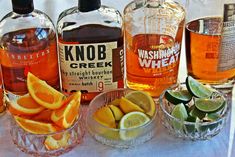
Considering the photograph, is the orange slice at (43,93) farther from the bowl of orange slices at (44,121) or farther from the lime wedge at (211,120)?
the lime wedge at (211,120)

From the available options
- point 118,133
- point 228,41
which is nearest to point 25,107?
point 118,133

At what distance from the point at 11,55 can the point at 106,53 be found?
0.46ft

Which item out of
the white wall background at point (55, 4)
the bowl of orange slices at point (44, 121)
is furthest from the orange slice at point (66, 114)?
the white wall background at point (55, 4)

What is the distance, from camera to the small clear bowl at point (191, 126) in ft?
2.37

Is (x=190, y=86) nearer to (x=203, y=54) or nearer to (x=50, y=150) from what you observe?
(x=203, y=54)

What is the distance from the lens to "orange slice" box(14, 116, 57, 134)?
700mm

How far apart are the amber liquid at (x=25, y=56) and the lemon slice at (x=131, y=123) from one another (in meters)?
0.15

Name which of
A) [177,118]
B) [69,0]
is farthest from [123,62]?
[69,0]

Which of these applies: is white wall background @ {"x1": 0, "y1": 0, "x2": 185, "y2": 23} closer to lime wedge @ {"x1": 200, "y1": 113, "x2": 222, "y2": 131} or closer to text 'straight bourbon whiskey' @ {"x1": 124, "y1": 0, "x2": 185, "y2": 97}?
text 'straight bourbon whiskey' @ {"x1": 124, "y1": 0, "x2": 185, "y2": 97}

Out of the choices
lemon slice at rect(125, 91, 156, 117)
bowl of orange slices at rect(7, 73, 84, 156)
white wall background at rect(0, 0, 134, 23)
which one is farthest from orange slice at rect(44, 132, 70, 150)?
white wall background at rect(0, 0, 134, 23)

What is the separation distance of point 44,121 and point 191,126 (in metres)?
0.20

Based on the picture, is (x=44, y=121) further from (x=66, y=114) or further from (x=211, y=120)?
(x=211, y=120)

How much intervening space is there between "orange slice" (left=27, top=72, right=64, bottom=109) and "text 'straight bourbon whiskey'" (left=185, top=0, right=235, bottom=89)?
0.24 m

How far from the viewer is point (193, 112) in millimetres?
737
